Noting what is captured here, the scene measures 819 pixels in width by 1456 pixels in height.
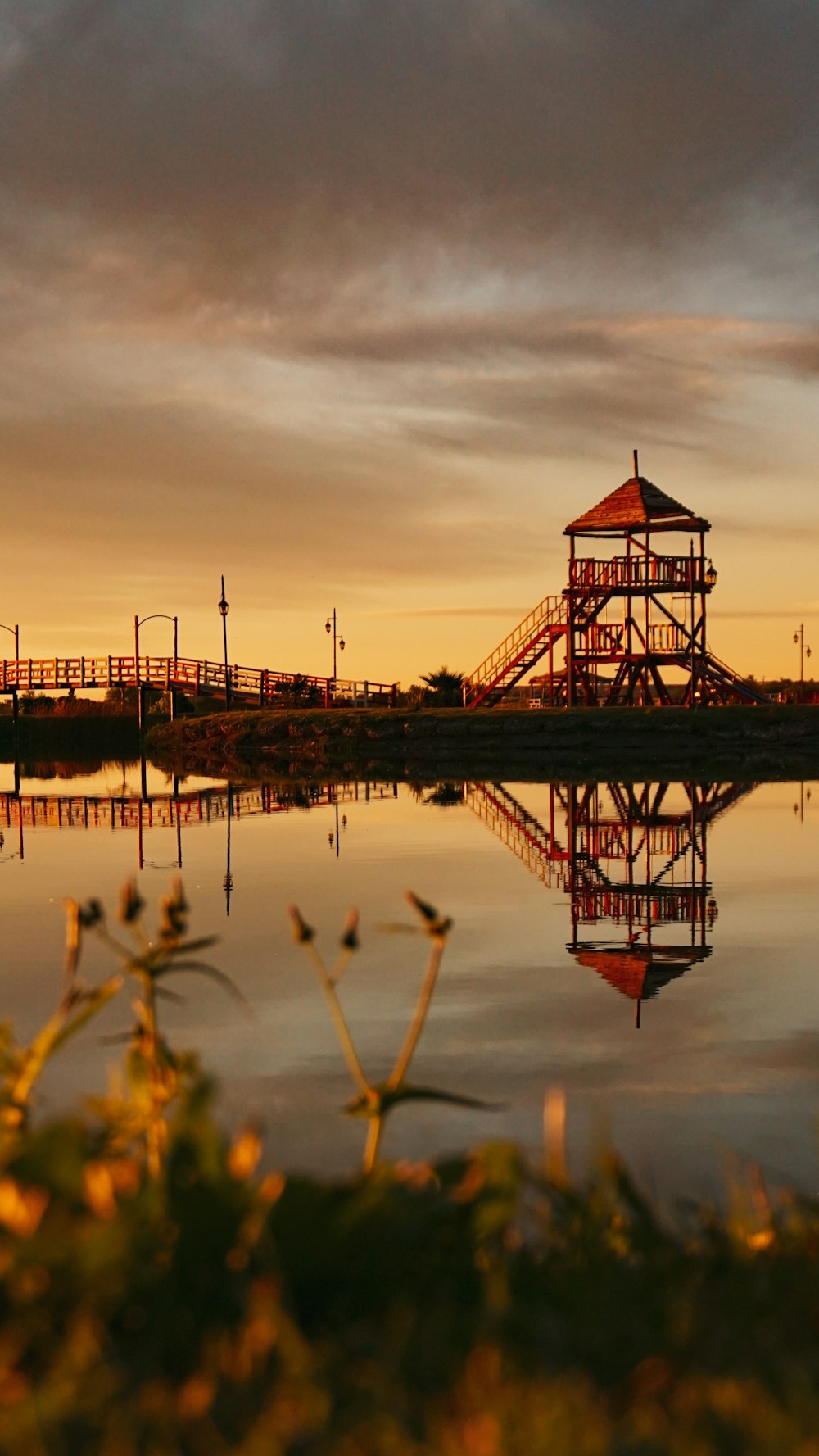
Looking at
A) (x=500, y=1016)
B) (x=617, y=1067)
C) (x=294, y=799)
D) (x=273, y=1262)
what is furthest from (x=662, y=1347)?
(x=294, y=799)

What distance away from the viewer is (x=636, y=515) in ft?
164

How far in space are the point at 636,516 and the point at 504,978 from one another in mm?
41378

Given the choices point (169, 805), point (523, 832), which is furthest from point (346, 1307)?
point (169, 805)

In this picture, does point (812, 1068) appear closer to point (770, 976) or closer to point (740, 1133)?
point (740, 1133)

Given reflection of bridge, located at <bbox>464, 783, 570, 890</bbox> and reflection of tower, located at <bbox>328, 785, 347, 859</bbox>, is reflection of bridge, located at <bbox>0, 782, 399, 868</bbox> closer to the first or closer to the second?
reflection of tower, located at <bbox>328, 785, 347, 859</bbox>

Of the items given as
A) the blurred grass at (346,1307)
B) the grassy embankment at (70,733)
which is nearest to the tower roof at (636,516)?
the grassy embankment at (70,733)

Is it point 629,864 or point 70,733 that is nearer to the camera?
point 629,864

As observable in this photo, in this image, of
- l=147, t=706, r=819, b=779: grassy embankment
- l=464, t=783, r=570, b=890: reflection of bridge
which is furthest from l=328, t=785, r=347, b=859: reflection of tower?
l=147, t=706, r=819, b=779: grassy embankment

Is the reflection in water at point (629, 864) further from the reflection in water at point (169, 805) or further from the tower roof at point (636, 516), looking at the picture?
the tower roof at point (636, 516)

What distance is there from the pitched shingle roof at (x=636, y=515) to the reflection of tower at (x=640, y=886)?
2318 cm

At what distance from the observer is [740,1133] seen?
6191 millimetres

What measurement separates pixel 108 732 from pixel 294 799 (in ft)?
141

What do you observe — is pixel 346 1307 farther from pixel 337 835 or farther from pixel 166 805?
pixel 166 805

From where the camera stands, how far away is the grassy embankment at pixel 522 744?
41312mm
